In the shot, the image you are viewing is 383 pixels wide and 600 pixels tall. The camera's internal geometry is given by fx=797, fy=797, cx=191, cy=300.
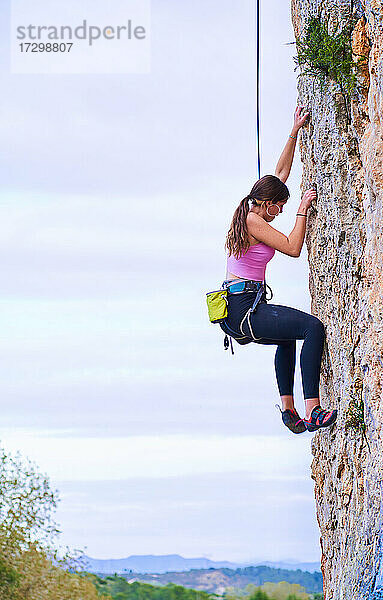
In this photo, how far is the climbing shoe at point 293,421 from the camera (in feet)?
15.6

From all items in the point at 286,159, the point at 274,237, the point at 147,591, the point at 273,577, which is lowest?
the point at 147,591

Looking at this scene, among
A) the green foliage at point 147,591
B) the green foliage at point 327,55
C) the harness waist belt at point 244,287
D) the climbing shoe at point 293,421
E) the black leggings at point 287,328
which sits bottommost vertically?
the green foliage at point 147,591

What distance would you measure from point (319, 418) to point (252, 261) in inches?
40.0

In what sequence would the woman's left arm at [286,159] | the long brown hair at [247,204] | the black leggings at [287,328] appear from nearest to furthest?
the black leggings at [287,328] → the long brown hair at [247,204] → the woman's left arm at [286,159]

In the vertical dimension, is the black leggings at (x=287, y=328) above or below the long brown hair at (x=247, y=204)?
below

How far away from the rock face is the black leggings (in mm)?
157

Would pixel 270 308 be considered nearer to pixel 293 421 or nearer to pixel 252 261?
pixel 252 261

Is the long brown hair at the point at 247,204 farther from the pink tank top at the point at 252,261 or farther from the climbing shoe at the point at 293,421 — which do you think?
the climbing shoe at the point at 293,421

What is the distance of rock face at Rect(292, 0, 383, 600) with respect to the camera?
13.9 feet

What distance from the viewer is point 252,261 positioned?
15.8 ft

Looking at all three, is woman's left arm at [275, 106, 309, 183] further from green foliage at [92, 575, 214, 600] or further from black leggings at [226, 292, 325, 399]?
green foliage at [92, 575, 214, 600]

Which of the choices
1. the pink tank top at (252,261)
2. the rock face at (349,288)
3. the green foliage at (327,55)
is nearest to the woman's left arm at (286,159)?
the rock face at (349,288)

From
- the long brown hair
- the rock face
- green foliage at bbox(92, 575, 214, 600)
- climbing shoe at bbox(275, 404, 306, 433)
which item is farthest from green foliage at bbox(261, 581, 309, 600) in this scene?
the long brown hair

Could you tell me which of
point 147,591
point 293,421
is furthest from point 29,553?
point 293,421
